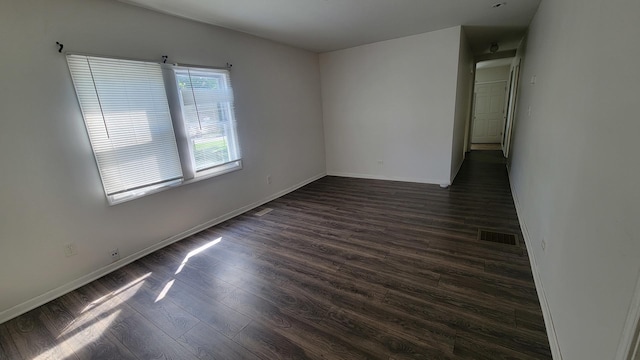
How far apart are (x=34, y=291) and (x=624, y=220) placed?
3.75 meters

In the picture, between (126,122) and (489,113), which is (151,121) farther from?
(489,113)

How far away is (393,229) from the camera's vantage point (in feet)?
10.1

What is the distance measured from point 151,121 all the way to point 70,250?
1.40m

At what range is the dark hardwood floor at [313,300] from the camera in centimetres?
162

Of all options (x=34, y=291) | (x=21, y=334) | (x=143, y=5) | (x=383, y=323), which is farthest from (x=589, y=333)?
(x=143, y=5)

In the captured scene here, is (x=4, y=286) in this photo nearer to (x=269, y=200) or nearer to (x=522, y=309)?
(x=269, y=200)

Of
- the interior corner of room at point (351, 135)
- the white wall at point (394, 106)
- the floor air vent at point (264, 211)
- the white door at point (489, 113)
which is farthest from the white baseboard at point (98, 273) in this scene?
the white door at point (489, 113)

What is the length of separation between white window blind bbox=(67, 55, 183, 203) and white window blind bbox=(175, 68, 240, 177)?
25cm

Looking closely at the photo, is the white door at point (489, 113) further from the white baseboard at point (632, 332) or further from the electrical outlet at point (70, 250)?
the electrical outlet at point (70, 250)

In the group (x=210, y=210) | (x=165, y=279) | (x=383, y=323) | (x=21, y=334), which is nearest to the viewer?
(x=383, y=323)

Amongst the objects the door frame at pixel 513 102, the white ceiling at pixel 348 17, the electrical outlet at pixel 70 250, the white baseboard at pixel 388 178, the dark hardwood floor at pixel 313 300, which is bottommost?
the dark hardwood floor at pixel 313 300

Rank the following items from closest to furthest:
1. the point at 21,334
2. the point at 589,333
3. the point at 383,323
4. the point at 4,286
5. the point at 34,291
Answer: the point at 589,333 < the point at 383,323 < the point at 21,334 < the point at 4,286 < the point at 34,291

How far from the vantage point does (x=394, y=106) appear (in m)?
4.74

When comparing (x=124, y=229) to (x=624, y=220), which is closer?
(x=624, y=220)
